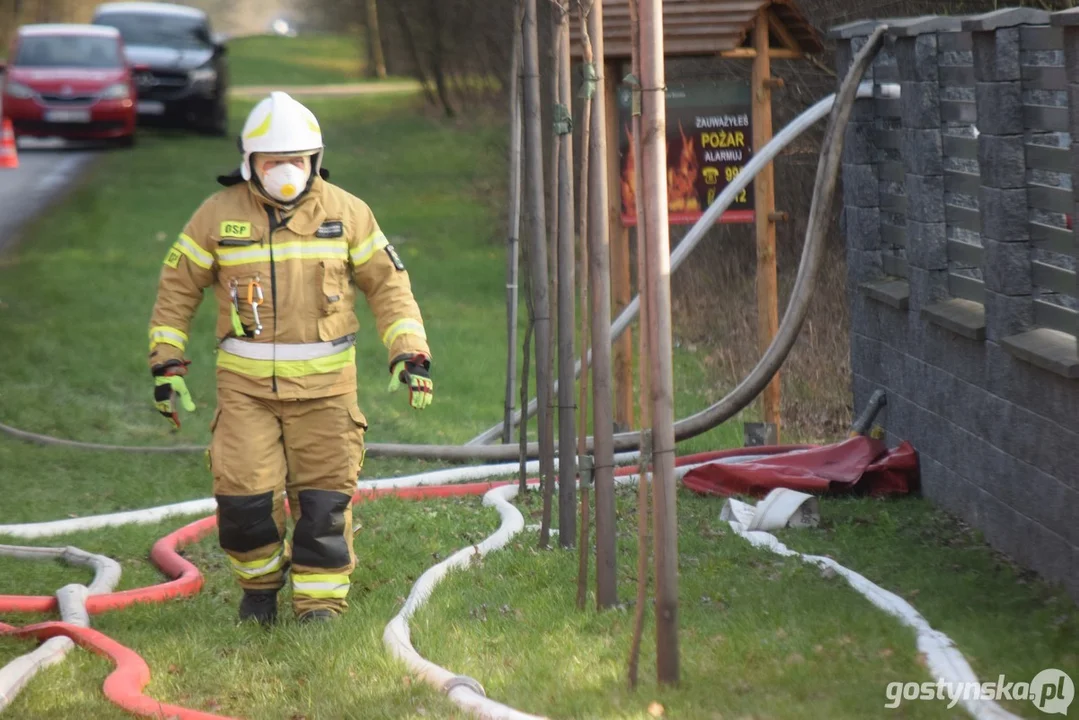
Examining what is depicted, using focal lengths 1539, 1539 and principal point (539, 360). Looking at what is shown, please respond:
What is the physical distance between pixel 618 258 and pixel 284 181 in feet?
13.0

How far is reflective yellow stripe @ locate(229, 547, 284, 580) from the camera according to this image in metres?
5.43

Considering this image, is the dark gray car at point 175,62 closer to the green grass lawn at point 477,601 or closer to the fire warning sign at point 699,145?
the green grass lawn at point 477,601

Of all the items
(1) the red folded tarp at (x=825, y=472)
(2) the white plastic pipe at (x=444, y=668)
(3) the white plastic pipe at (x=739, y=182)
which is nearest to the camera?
(2) the white plastic pipe at (x=444, y=668)

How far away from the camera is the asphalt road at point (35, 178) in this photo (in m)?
18.1

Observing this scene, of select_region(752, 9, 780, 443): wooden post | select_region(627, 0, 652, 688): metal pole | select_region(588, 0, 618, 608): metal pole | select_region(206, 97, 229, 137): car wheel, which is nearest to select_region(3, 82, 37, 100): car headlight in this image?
select_region(206, 97, 229, 137): car wheel

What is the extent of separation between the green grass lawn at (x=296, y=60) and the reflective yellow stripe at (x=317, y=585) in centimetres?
3791

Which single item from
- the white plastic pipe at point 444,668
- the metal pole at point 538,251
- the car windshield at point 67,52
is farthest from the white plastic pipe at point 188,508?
the car windshield at point 67,52

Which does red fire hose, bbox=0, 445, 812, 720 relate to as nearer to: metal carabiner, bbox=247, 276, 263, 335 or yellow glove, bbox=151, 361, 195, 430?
yellow glove, bbox=151, 361, 195, 430

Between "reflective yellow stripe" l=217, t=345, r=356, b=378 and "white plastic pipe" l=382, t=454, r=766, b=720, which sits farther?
"reflective yellow stripe" l=217, t=345, r=356, b=378

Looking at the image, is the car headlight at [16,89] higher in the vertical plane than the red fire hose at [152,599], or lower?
higher

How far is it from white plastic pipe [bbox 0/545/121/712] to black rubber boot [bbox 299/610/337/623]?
748 millimetres

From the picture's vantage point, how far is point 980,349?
605cm

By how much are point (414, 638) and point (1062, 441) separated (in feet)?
7.40

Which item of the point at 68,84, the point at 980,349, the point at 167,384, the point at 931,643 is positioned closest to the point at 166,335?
the point at 167,384
